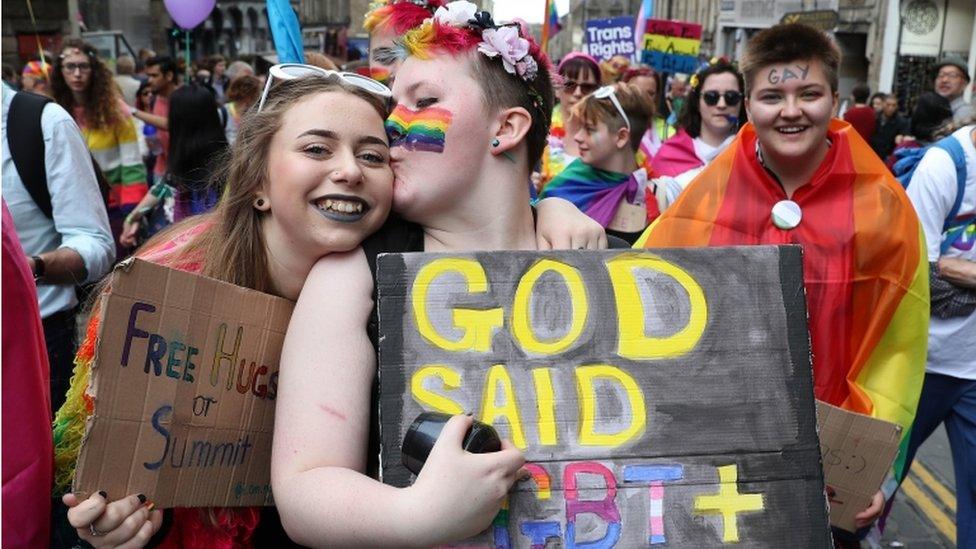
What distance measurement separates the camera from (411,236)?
81.8 inches

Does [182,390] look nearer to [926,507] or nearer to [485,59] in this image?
[485,59]

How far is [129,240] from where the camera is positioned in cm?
555

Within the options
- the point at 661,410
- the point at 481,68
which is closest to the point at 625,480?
the point at 661,410

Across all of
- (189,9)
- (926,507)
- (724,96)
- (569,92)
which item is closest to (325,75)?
(926,507)

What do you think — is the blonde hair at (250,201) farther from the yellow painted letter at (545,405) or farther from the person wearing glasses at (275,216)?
the yellow painted letter at (545,405)

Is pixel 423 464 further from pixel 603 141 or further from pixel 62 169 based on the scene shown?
pixel 603 141

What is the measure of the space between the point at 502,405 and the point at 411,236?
1.64 ft

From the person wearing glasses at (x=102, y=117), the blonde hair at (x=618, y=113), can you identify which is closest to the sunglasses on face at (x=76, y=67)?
the person wearing glasses at (x=102, y=117)

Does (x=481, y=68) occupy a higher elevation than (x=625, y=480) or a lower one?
higher

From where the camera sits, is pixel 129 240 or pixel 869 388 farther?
pixel 129 240

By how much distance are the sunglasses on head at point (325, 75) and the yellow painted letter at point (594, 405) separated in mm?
783

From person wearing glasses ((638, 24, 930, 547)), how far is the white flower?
1258 millimetres

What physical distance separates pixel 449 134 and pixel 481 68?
6.8 inches

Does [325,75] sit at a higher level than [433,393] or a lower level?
higher
